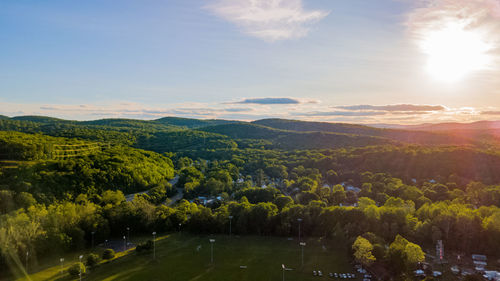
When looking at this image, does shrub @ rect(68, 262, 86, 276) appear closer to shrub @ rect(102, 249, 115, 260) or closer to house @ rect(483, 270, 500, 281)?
shrub @ rect(102, 249, 115, 260)

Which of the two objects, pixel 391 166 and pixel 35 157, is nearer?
pixel 35 157

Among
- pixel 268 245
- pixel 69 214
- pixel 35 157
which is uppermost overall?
pixel 35 157

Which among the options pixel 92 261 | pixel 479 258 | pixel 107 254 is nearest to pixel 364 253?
pixel 479 258

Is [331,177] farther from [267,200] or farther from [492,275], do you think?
[492,275]

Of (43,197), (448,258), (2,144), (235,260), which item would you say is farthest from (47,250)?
(448,258)

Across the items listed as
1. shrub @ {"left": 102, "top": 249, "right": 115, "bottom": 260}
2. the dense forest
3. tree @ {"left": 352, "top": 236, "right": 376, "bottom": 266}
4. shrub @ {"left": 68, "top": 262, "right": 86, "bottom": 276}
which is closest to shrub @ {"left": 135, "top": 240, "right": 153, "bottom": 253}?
shrub @ {"left": 102, "top": 249, "right": 115, "bottom": 260}

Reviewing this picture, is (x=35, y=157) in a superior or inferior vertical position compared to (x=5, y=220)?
superior

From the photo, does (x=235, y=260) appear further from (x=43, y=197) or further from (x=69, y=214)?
(x=43, y=197)
